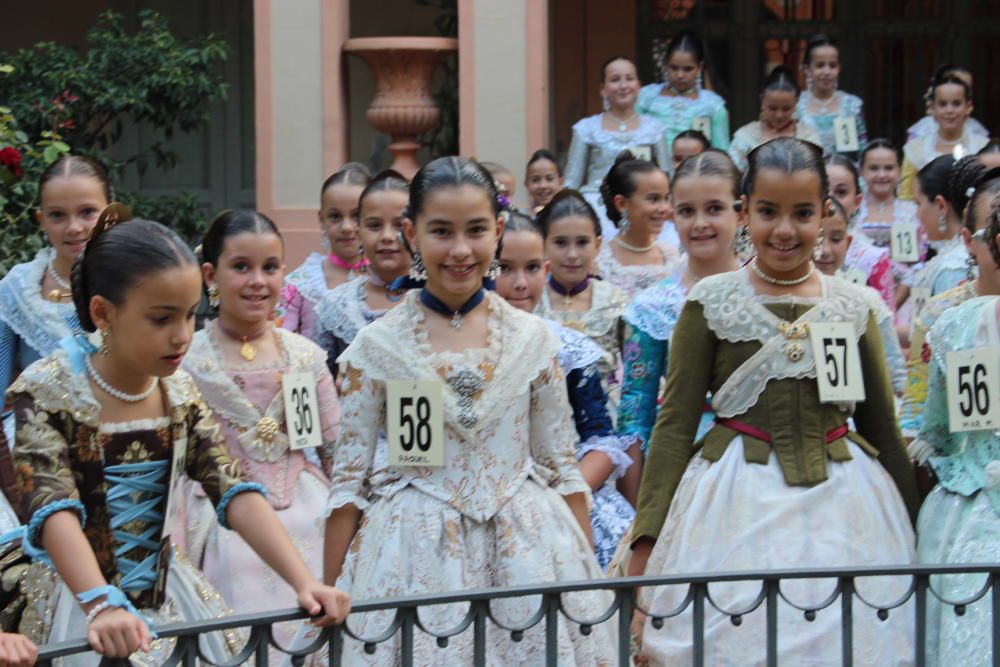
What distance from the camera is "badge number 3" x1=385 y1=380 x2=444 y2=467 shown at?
155 inches

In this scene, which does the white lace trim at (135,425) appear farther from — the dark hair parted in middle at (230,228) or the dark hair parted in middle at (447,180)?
the dark hair parted in middle at (230,228)

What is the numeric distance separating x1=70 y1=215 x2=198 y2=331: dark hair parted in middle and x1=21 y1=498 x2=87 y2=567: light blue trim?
43 centimetres

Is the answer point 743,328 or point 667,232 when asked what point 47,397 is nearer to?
point 743,328

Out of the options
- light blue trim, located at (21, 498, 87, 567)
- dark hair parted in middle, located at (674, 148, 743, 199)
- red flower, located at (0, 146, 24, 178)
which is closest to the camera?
light blue trim, located at (21, 498, 87, 567)

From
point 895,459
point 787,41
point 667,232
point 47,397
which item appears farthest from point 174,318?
point 787,41

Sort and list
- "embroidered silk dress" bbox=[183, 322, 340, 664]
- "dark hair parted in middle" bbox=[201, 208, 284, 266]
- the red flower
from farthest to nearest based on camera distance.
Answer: the red flower < "dark hair parted in middle" bbox=[201, 208, 284, 266] < "embroidered silk dress" bbox=[183, 322, 340, 664]

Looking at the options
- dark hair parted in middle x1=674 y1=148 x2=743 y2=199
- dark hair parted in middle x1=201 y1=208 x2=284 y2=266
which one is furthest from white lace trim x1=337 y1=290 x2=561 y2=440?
dark hair parted in middle x1=674 y1=148 x2=743 y2=199

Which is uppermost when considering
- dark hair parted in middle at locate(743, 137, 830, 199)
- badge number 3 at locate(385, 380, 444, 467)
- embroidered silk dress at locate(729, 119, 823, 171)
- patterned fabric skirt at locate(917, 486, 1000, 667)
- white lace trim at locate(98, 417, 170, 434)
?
embroidered silk dress at locate(729, 119, 823, 171)

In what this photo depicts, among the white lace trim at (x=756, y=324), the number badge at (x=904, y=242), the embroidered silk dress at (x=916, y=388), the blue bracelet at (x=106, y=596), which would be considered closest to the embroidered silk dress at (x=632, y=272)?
the number badge at (x=904, y=242)

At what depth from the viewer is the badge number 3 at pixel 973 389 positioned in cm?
414

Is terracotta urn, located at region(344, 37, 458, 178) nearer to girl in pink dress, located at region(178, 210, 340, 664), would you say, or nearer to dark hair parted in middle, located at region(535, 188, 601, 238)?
dark hair parted in middle, located at region(535, 188, 601, 238)

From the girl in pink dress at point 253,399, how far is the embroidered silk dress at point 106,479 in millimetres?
1223

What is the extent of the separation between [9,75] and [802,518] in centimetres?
823

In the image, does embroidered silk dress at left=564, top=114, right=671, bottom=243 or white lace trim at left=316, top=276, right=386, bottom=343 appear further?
embroidered silk dress at left=564, top=114, right=671, bottom=243
